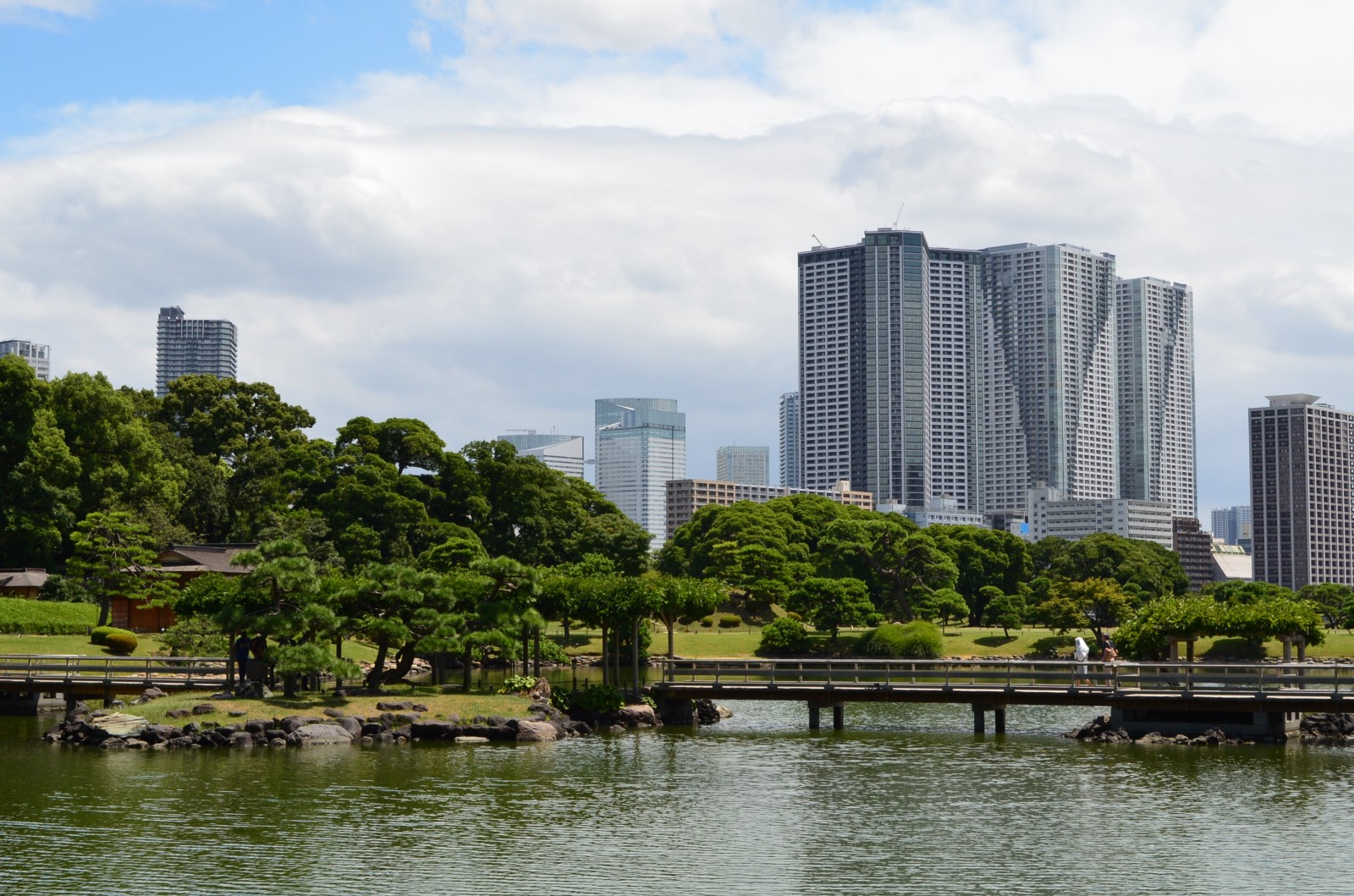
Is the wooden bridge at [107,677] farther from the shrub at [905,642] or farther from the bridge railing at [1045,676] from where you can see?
the shrub at [905,642]

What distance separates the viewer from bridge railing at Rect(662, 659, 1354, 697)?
41781 millimetres

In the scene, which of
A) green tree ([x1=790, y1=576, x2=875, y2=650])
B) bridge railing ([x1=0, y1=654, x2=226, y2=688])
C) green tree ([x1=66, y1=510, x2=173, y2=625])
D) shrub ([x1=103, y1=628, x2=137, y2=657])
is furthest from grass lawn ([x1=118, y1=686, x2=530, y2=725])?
green tree ([x1=790, y1=576, x2=875, y2=650])

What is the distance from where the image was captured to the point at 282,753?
126 feet

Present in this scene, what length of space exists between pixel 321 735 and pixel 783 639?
4445cm

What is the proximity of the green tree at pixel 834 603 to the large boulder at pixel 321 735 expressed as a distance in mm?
45225

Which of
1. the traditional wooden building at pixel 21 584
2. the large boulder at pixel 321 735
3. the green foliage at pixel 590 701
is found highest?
the traditional wooden building at pixel 21 584

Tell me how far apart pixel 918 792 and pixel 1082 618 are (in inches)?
2155

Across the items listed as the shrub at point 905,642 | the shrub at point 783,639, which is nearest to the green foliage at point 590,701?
the shrub at point 783,639

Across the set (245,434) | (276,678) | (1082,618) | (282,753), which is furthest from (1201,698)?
(245,434)

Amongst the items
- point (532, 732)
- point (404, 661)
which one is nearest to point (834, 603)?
point (404, 661)

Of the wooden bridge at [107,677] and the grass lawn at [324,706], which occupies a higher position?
→ the wooden bridge at [107,677]

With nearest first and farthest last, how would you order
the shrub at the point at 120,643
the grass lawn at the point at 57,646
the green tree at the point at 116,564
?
the grass lawn at the point at 57,646
the shrub at the point at 120,643
the green tree at the point at 116,564

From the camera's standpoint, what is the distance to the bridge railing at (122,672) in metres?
46.4

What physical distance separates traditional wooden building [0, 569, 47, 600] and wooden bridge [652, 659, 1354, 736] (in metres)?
35.9
